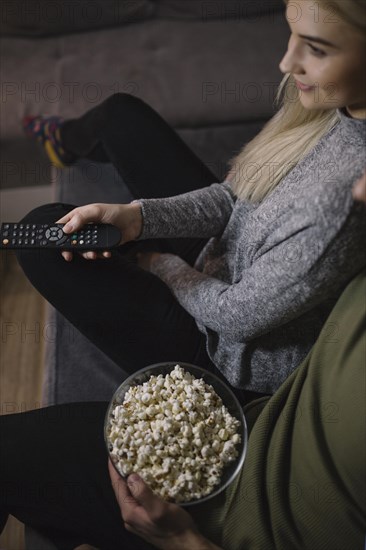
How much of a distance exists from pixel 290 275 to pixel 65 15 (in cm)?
126

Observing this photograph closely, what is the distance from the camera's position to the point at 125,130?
127 centimetres

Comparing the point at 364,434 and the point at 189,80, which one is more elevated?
the point at 189,80

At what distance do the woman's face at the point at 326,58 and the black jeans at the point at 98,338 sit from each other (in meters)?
0.44

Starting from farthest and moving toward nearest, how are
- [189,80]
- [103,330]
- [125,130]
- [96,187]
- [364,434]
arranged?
[189,80], [96,187], [125,130], [103,330], [364,434]

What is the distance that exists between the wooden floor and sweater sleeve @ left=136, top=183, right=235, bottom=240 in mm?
673

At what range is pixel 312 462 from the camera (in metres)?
0.78

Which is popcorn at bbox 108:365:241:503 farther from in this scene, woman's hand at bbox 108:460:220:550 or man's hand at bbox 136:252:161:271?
man's hand at bbox 136:252:161:271

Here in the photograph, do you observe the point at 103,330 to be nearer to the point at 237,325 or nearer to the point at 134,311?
the point at 134,311

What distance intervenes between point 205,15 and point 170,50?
0.52 ft

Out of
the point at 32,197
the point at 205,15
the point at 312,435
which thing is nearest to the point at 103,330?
the point at 312,435

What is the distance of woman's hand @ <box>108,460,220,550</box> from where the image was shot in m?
0.78

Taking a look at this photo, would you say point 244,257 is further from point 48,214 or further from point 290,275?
point 48,214

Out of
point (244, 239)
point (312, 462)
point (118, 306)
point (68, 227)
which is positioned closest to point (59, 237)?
point (68, 227)

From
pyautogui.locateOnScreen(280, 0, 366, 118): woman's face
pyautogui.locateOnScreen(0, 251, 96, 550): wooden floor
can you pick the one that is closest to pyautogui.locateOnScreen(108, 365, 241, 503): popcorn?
pyautogui.locateOnScreen(280, 0, 366, 118): woman's face
